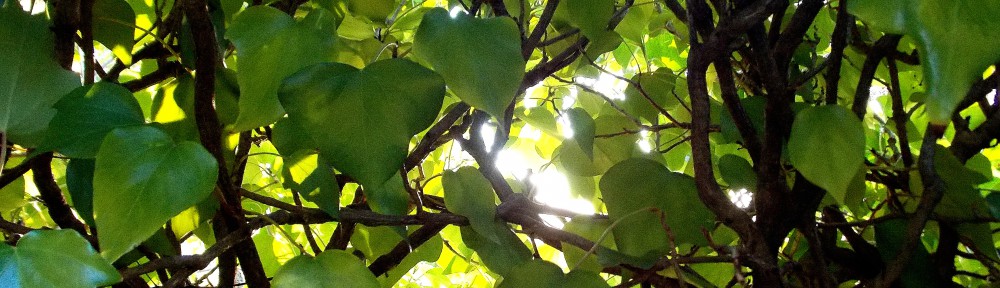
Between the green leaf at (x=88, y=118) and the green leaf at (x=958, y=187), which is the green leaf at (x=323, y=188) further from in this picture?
the green leaf at (x=958, y=187)

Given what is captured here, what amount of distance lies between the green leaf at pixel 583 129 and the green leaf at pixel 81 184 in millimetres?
251

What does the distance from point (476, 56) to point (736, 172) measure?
0.21m

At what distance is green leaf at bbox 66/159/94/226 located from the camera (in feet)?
1.21

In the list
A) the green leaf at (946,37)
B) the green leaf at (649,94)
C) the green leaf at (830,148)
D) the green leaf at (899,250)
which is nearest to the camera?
the green leaf at (946,37)

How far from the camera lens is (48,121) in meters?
0.35

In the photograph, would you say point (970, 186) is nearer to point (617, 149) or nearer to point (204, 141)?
point (617, 149)

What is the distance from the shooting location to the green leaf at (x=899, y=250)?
41 cm

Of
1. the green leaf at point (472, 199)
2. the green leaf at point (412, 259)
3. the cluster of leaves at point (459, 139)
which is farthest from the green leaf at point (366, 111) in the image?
the green leaf at point (412, 259)

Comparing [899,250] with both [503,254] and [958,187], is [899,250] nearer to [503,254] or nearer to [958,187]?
[958,187]

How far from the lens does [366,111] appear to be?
0.93 ft

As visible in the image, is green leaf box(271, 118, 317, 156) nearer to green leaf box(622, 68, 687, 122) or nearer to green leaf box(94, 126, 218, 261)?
green leaf box(94, 126, 218, 261)

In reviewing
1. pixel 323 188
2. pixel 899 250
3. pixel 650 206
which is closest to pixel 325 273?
pixel 323 188

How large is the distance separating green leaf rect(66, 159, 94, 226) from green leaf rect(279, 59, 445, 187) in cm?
15

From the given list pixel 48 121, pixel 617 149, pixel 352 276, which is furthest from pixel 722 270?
pixel 48 121
